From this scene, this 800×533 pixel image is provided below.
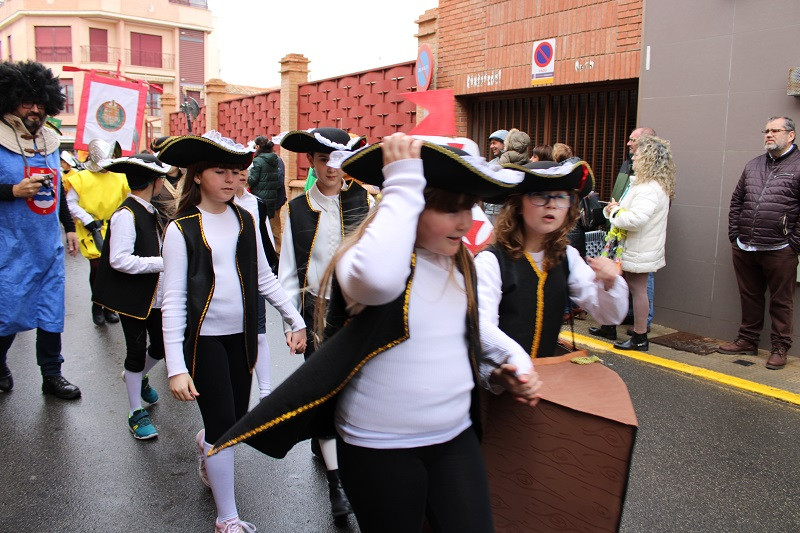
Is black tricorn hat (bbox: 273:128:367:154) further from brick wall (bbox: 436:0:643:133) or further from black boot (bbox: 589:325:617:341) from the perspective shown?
brick wall (bbox: 436:0:643:133)

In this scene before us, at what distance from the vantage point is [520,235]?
9.04 ft

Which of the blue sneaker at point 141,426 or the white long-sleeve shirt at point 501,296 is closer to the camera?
the white long-sleeve shirt at point 501,296

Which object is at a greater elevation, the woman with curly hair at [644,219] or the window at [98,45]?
the window at [98,45]

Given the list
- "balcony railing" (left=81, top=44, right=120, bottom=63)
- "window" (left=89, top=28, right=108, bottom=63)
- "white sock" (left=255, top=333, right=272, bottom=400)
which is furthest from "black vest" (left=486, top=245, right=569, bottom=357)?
"window" (left=89, top=28, right=108, bottom=63)

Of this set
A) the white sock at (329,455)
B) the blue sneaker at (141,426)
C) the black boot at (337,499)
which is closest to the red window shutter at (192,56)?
the blue sneaker at (141,426)

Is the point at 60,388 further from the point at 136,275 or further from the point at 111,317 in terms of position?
the point at 111,317

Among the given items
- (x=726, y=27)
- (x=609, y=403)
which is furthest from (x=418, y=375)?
(x=726, y=27)

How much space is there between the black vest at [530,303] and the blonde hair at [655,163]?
428cm

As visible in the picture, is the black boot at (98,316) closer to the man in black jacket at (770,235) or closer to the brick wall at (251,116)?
the man in black jacket at (770,235)

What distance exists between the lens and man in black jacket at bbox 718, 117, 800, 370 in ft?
19.4

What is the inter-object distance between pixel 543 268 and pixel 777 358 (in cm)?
432

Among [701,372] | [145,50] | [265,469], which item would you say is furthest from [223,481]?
[145,50]

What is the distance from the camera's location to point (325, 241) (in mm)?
3775

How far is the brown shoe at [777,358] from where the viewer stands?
5.98 meters
